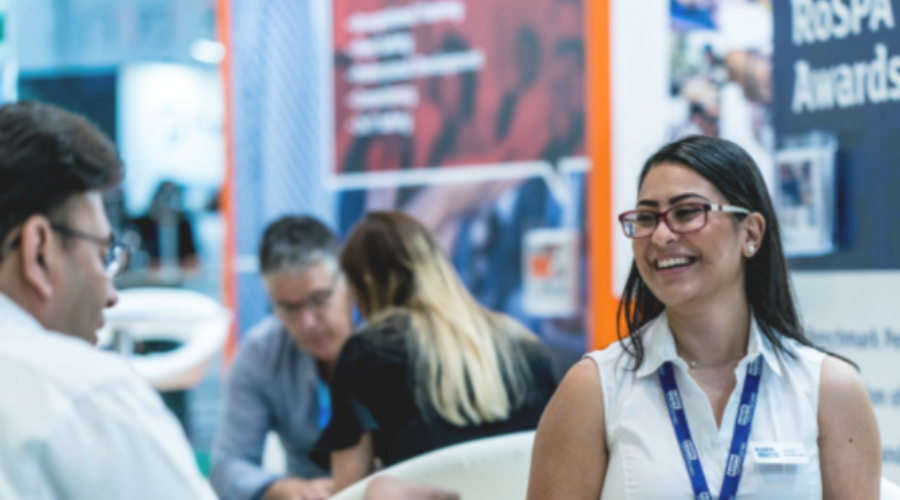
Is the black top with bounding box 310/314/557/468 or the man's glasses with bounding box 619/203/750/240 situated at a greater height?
the man's glasses with bounding box 619/203/750/240

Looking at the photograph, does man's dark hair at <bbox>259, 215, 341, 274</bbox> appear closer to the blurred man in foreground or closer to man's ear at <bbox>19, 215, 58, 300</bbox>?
the blurred man in foreground

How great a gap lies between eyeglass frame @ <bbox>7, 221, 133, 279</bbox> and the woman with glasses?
0.86m

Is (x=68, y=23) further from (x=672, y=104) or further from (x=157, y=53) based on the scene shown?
(x=672, y=104)

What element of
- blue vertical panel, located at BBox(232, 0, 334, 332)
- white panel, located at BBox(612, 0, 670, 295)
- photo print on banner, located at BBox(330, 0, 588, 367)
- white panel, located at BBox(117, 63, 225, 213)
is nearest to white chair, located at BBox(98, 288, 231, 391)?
blue vertical panel, located at BBox(232, 0, 334, 332)

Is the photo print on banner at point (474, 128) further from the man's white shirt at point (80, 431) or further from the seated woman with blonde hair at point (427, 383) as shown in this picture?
the man's white shirt at point (80, 431)

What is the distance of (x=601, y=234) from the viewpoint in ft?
11.2

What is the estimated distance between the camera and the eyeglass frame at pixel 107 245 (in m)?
1.20

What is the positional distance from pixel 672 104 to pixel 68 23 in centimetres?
482

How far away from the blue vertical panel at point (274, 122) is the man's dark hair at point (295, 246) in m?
1.43

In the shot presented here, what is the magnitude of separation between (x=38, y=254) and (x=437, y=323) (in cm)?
129

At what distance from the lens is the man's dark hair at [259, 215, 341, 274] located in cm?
284

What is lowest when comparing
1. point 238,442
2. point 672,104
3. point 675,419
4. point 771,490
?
point 238,442

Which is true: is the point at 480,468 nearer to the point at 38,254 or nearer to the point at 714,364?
the point at 714,364

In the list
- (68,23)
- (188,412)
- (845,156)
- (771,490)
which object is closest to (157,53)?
(68,23)
